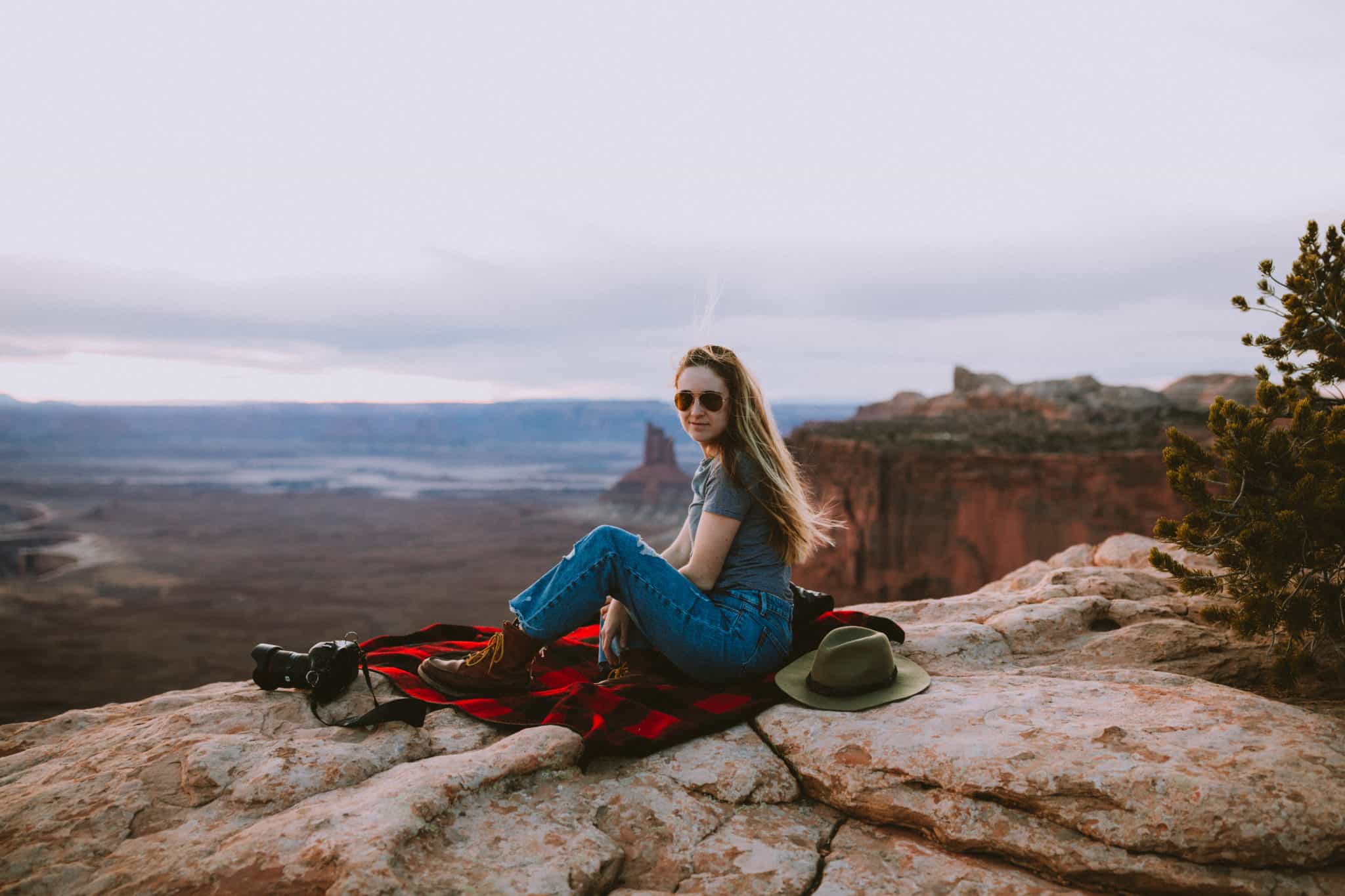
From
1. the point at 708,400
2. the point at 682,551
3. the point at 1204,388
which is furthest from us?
the point at 1204,388

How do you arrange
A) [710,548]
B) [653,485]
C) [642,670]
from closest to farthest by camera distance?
[710,548]
[642,670]
[653,485]

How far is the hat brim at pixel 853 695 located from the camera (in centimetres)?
303

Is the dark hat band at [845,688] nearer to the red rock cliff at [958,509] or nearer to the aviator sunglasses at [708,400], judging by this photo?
the aviator sunglasses at [708,400]

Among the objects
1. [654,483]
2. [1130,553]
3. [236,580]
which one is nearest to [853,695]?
[1130,553]

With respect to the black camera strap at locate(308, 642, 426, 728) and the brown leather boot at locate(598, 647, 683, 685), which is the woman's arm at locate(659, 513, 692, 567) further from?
the black camera strap at locate(308, 642, 426, 728)

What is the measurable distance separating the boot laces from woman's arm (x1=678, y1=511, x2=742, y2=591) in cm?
96

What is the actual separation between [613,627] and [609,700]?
0.50 meters

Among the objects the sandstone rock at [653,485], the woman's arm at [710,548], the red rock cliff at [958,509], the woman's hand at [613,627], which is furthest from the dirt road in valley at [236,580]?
the woman's arm at [710,548]

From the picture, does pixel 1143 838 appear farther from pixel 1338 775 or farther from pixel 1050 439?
pixel 1050 439

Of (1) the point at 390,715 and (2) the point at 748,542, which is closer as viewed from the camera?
(1) the point at 390,715

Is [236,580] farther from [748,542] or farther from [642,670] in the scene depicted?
[748,542]

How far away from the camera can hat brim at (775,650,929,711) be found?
3031mm

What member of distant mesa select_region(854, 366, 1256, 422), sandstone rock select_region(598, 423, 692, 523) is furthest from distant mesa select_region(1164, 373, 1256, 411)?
sandstone rock select_region(598, 423, 692, 523)

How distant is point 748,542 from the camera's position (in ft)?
11.1
